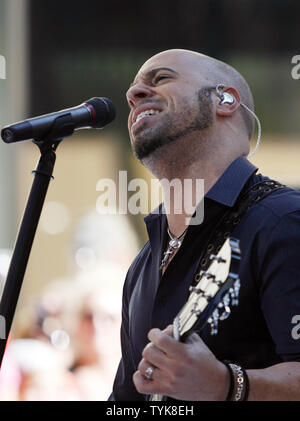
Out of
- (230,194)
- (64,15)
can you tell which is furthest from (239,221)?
(64,15)

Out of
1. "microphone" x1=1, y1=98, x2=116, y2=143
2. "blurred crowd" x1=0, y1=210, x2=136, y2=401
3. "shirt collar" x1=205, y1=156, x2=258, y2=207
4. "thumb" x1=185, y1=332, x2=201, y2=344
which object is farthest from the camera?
"blurred crowd" x1=0, y1=210, x2=136, y2=401

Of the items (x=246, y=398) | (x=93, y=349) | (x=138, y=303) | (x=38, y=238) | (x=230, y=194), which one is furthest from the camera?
A: (x=38, y=238)

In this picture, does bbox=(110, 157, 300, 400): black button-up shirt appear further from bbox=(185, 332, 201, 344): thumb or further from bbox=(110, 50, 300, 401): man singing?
bbox=(185, 332, 201, 344): thumb

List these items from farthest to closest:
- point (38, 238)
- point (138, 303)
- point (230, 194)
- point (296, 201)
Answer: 1. point (38, 238)
2. point (138, 303)
3. point (230, 194)
4. point (296, 201)

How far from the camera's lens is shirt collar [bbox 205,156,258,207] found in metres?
2.12

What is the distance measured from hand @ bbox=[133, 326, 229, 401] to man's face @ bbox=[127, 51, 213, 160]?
0.76 m

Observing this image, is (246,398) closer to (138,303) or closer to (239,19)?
(138,303)

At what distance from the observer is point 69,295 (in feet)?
18.1

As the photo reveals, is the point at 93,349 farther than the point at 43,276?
No

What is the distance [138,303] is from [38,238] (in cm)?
375

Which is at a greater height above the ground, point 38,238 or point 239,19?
point 239,19

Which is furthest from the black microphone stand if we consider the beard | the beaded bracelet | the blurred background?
the blurred background

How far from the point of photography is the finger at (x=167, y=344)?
1641 mm

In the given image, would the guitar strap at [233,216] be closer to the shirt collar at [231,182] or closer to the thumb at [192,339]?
the shirt collar at [231,182]
